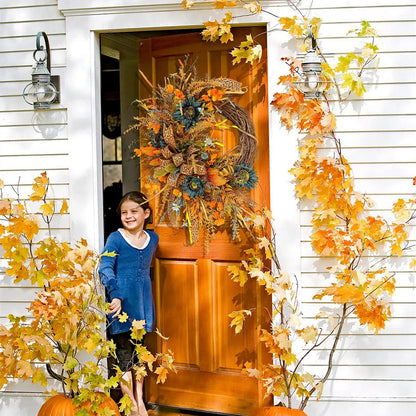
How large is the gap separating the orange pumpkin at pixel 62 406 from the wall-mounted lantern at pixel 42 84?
5.81 feet

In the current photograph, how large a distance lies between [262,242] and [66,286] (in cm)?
118

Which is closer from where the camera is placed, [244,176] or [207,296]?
[244,176]

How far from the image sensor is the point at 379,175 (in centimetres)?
368

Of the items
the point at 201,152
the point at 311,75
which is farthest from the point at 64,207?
the point at 311,75

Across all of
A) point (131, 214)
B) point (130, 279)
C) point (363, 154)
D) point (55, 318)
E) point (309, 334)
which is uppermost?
point (363, 154)

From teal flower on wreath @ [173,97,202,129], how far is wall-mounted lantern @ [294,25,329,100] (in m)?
0.66

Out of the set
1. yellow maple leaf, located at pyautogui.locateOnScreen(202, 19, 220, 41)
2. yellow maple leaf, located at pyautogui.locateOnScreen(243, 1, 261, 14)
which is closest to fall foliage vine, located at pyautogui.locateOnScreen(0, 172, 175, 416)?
yellow maple leaf, located at pyautogui.locateOnScreen(202, 19, 220, 41)

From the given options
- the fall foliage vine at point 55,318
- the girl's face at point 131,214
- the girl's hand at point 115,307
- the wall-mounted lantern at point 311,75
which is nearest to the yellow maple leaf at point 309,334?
the fall foliage vine at point 55,318

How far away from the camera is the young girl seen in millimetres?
3904

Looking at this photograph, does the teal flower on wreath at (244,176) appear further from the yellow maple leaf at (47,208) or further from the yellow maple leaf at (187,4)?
the yellow maple leaf at (47,208)

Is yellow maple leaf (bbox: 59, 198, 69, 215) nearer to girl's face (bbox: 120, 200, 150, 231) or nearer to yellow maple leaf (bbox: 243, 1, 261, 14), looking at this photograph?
girl's face (bbox: 120, 200, 150, 231)

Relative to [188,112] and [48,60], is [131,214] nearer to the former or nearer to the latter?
[188,112]

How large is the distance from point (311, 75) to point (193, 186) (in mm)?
983

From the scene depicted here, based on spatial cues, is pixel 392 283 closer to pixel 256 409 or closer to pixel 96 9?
pixel 256 409
